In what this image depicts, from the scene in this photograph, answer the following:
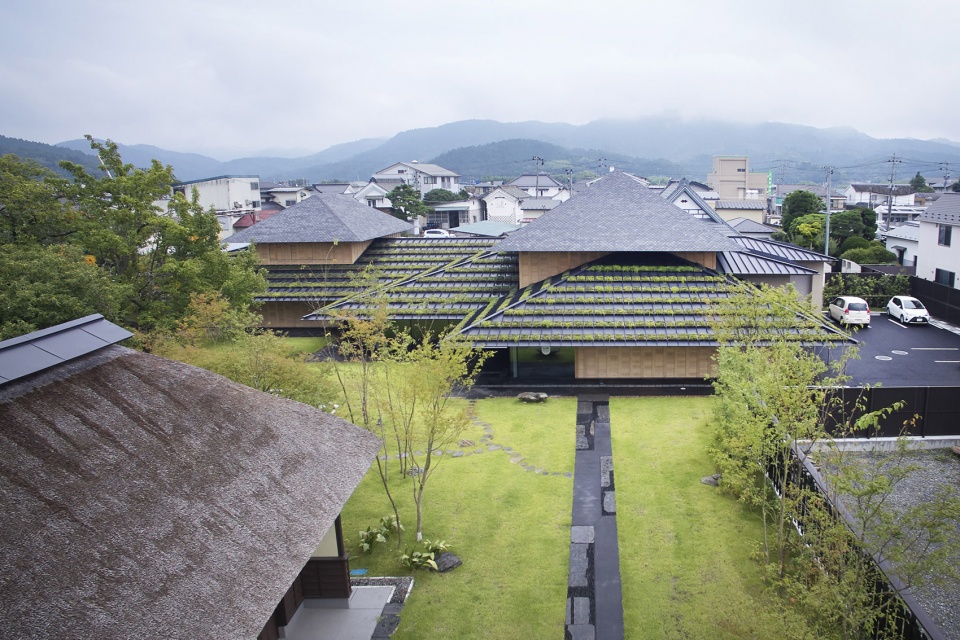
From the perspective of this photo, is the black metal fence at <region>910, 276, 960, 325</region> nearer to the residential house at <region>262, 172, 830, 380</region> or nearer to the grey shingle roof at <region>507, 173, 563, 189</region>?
the residential house at <region>262, 172, 830, 380</region>

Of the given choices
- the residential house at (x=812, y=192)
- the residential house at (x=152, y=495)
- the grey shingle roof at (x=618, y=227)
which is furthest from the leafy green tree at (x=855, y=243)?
A: the residential house at (x=152, y=495)

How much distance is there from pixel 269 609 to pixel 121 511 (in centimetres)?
225

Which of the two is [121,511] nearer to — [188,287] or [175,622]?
[175,622]

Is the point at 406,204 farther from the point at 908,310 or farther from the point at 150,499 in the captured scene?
the point at 150,499

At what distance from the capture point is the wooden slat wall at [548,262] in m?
28.8

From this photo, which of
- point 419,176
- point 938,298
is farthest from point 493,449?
point 419,176

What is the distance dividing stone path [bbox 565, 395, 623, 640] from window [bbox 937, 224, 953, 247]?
93.6ft

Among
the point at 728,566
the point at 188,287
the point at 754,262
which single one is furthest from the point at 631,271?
the point at 188,287

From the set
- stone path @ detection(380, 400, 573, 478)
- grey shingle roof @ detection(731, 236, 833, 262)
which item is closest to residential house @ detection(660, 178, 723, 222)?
grey shingle roof @ detection(731, 236, 833, 262)

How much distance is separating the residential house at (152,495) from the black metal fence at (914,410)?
47.1 feet

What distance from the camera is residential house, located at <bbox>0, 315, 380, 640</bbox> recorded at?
7.12 m

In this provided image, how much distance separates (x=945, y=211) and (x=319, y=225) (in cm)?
3560

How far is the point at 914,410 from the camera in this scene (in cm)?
1911

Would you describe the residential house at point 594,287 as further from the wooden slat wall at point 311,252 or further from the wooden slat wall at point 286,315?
the wooden slat wall at point 311,252
